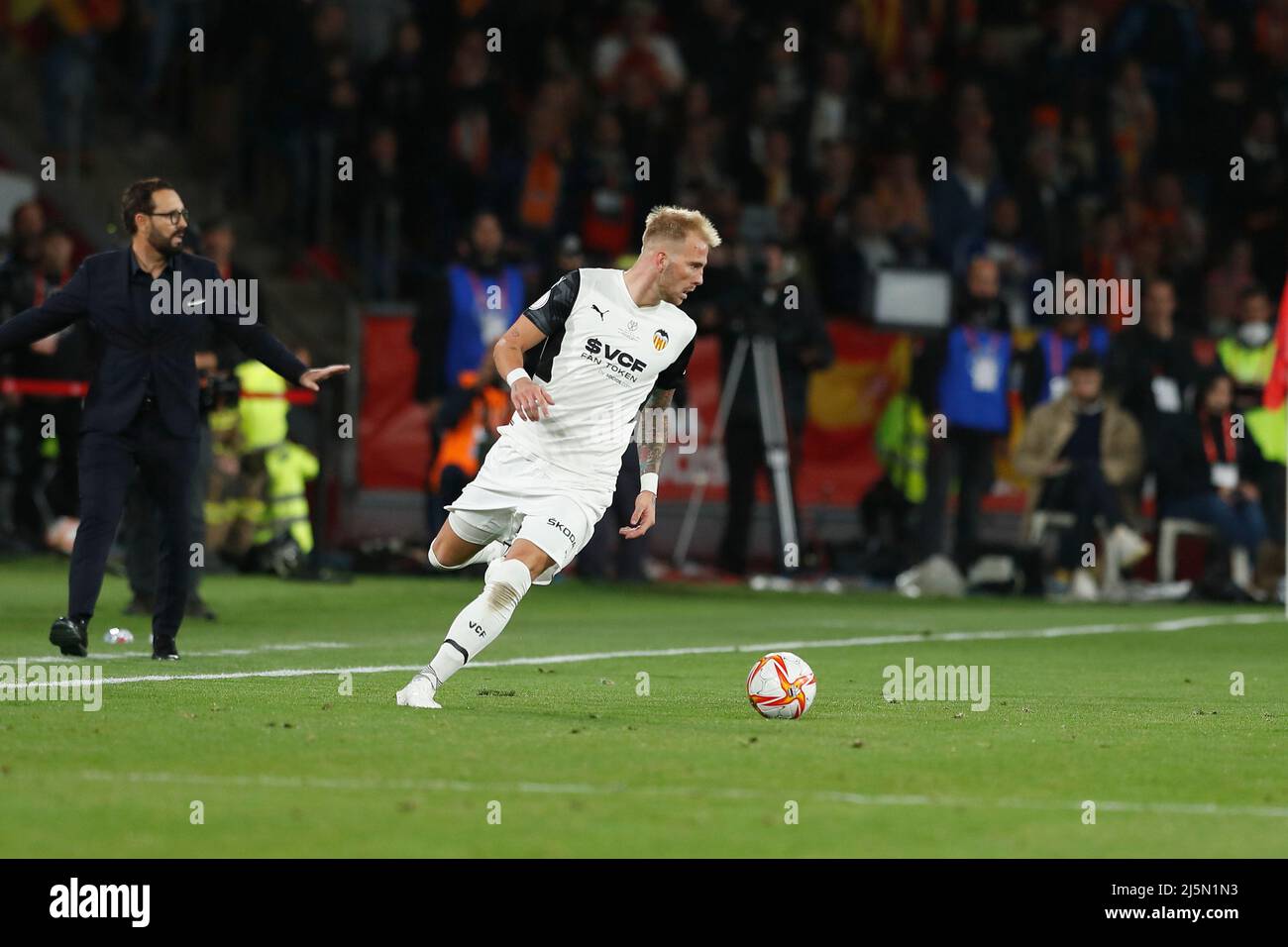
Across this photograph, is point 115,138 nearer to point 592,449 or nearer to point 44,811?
point 592,449

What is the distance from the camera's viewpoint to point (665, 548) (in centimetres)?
2144

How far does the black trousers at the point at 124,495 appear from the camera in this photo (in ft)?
37.9

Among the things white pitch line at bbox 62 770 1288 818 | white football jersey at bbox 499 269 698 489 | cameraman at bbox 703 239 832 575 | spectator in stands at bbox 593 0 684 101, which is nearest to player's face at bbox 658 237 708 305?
white football jersey at bbox 499 269 698 489

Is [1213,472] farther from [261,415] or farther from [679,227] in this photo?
[679,227]

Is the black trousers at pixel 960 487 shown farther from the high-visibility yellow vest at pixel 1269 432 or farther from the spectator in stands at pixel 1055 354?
the high-visibility yellow vest at pixel 1269 432

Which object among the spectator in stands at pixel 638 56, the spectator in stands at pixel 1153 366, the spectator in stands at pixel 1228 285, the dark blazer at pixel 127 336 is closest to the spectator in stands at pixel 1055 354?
the spectator in stands at pixel 1153 366

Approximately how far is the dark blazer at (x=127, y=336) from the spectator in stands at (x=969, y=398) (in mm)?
9463

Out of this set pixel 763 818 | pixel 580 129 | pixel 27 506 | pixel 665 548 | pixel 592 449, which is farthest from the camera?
pixel 580 129

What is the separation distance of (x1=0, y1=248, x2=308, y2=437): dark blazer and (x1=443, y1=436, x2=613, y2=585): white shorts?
6.01 ft

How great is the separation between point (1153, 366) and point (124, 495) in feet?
36.9

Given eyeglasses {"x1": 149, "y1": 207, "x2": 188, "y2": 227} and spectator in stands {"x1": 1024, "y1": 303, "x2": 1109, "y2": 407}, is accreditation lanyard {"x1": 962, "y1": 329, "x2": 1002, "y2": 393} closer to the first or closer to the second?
spectator in stands {"x1": 1024, "y1": 303, "x2": 1109, "y2": 407}

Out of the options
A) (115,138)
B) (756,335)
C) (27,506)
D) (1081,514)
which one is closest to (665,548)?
(756,335)

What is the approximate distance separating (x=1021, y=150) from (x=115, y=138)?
9.21 meters

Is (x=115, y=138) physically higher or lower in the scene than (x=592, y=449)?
higher
